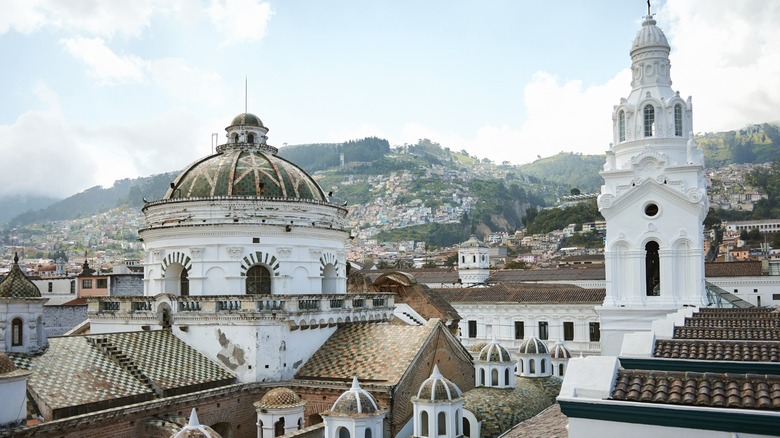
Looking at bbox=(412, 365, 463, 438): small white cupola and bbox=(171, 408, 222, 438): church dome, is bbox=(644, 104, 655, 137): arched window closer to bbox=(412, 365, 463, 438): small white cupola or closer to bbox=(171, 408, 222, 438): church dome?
bbox=(412, 365, 463, 438): small white cupola

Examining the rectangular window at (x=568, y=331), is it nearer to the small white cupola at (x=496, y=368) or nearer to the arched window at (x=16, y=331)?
the small white cupola at (x=496, y=368)

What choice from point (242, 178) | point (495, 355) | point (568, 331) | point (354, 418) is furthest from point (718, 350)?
point (568, 331)

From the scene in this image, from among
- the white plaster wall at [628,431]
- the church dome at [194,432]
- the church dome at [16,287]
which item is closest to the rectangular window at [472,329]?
the church dome at [16,287]

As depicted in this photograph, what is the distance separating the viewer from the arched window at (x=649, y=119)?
73.6 feet

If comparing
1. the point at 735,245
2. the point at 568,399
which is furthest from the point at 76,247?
the point at 568,399

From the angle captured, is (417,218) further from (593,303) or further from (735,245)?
(593,303)

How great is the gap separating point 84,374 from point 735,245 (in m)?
96.7

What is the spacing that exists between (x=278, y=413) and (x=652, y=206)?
13.8m

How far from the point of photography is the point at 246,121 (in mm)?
25312

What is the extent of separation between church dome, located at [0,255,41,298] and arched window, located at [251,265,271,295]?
22.7 feet

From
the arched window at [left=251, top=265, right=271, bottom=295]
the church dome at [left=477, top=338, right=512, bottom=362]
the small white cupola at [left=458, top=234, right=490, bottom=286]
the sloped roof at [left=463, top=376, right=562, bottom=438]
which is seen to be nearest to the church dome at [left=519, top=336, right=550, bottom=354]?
the sloped roof at [left=463, top=376, right=562, bottom=438]

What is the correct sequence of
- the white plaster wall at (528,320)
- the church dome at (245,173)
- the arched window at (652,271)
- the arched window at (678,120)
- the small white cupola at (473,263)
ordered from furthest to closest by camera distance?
the small white cupola at (473,263)
the white plaster wall at (528,320)
the church dome at (245,173)
the arched window at (678,120)
the arched window at (652,271)

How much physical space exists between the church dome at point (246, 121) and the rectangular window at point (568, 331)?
2740 cm

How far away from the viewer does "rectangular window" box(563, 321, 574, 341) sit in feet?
144
